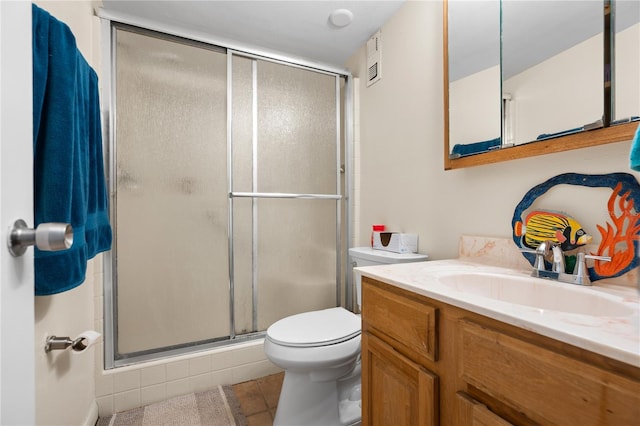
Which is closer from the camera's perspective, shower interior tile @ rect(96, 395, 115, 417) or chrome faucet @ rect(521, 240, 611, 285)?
chrome faucet @ rect(521, 240, 611, 285)

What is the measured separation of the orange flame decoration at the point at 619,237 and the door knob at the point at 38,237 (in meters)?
1.27

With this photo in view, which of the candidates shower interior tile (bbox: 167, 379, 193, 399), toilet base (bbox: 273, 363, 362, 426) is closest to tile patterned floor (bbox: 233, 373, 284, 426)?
toilet base (bbox: 273, 363, 362, 426)

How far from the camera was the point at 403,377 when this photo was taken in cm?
89

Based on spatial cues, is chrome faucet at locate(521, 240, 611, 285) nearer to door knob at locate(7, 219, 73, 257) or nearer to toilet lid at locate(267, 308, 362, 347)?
toilet lid at locate(267, 308, 362, 347)

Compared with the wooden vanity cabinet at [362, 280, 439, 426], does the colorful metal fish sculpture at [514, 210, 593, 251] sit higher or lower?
higher

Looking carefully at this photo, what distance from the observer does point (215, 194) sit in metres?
1.85

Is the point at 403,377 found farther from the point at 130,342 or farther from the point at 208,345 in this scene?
the point at 130,342

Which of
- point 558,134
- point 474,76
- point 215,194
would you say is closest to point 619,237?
point 558,134

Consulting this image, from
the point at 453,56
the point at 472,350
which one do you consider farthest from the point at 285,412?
the point at 453,56

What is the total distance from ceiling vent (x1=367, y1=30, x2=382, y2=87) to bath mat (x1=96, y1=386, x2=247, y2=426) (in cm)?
209

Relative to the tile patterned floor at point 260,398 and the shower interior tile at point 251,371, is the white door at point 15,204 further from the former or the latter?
the shower interior tile at point 251,371

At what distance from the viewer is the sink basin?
0.76 metres

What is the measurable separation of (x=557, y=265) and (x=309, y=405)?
1.15m

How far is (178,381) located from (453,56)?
217cm
